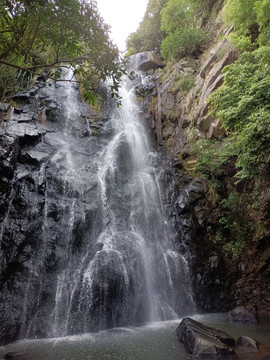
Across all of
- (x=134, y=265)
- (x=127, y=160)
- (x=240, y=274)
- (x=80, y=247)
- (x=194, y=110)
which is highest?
(x=194, y=110)

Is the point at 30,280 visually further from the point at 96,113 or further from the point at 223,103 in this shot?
the point at 96,113

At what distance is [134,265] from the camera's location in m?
9.70

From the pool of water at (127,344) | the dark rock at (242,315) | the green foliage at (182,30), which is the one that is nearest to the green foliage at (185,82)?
the green foliage at (182,30)

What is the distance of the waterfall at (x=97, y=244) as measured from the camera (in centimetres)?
841

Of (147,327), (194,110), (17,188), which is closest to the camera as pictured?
(147,327)

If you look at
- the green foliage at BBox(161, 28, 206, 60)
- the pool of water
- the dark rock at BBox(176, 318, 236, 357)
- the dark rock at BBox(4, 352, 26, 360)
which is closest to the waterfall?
the pool of water

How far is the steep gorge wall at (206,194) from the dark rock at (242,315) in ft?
2.17

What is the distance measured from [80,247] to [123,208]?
2998 mm

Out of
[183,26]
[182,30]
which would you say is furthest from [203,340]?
[183,26]

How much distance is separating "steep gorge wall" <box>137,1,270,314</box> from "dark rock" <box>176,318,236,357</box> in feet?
11.1

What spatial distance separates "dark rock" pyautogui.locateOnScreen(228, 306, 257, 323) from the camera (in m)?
8.10

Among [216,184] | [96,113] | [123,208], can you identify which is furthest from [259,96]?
[96,113]

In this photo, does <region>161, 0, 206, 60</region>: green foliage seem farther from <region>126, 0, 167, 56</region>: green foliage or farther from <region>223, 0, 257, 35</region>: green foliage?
<region>126, 0, 167, 56</region>: green foliage

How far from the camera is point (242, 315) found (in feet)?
27.3
